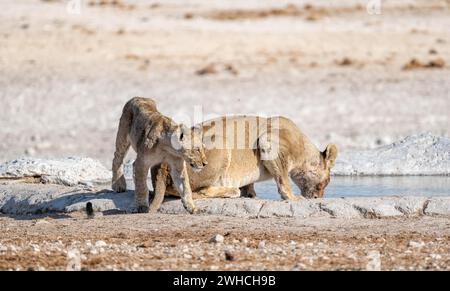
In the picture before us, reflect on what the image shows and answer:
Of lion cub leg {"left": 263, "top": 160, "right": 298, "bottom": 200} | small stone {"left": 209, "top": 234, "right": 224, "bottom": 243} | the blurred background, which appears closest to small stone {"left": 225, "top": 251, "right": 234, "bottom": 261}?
small stone {"left": 209, "top": 234, "right": 224, "bottom": 243}

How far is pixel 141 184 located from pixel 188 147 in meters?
0.59

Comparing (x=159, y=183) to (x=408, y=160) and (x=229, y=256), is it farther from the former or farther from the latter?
(x=408, y=160)

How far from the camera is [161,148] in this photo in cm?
974

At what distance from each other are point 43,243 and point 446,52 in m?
15.7

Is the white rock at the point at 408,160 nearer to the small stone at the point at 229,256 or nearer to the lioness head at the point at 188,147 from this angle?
the lioness head at the point at 188,147

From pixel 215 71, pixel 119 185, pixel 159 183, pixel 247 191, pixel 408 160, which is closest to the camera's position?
pixel 159 183

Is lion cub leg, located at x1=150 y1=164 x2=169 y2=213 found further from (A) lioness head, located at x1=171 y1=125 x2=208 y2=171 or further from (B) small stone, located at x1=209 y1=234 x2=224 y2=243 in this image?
(B) small stone, located at x1=209 y1=234 x2=224 y2=243

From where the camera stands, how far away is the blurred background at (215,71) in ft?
58.1

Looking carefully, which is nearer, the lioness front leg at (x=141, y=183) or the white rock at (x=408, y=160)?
the lioness front leg at (x=141, y=183)

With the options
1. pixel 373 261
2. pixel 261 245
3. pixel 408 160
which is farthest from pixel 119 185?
pixel 408 160

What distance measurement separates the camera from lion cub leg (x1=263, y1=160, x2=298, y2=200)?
10.5m

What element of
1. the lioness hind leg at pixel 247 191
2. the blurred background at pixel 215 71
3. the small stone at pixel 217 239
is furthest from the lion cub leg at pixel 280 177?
the blurred background at pixel 215 71

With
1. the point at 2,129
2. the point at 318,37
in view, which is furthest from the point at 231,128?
the point at 318,37
